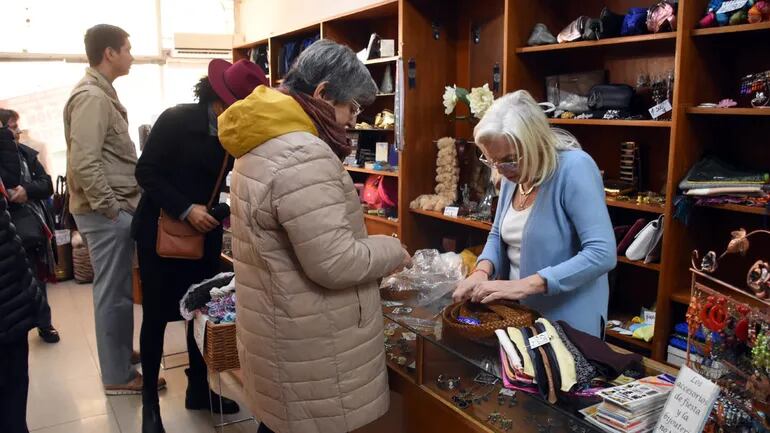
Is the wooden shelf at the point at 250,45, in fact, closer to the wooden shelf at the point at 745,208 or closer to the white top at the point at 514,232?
the white top at the point at 514,232

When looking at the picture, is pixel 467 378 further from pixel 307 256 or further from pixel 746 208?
pixel 746 208

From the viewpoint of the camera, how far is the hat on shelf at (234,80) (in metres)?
2.12

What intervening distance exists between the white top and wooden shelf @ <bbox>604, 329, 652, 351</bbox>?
95 centimetres

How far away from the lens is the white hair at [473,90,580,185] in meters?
1.73

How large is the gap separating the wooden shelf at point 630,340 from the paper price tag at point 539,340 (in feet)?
4.59

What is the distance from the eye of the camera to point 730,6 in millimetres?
2193

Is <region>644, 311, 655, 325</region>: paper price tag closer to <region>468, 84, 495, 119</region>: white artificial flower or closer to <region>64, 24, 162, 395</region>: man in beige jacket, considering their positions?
<region>468, 84, 495, 119</region>: white artificial flower

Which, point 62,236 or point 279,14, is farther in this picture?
point 279,14

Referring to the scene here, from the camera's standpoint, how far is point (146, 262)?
249 cm

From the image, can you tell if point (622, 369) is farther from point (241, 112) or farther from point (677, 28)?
point (677, 28)

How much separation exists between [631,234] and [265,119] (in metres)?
1.82

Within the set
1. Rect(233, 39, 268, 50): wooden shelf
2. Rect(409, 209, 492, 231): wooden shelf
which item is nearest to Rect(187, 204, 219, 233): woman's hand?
Rect(409, 209, 492, 231): wooden shelf

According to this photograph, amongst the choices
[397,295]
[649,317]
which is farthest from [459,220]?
[397,295]

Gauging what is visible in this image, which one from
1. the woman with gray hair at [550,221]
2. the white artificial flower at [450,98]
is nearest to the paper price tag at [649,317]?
the woman with gray hair at [550,221]
